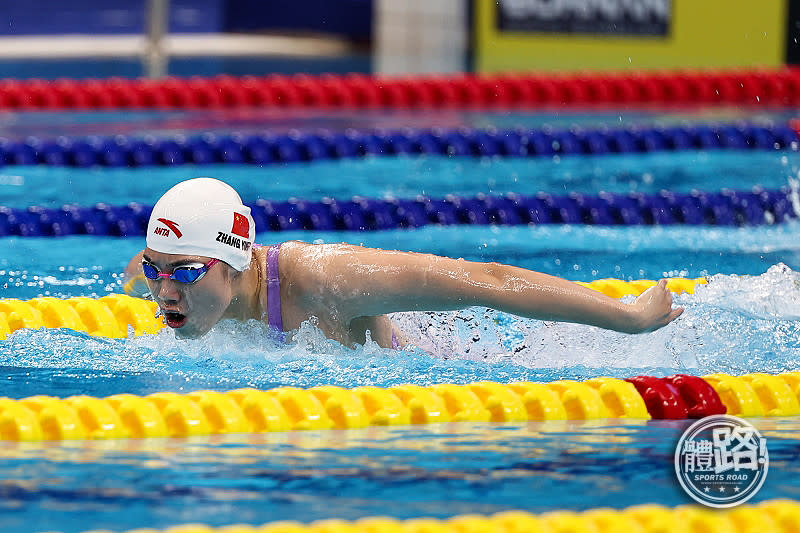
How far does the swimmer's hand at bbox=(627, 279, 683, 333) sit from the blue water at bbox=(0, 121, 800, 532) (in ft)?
0.82

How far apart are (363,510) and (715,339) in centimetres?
187

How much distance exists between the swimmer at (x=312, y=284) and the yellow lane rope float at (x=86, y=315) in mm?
709

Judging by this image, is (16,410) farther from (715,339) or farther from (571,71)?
(571,71)

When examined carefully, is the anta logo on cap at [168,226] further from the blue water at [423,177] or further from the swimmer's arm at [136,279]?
the blue water at [423,177]

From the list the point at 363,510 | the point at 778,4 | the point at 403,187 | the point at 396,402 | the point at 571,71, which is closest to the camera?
the point at 363,510

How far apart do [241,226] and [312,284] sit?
0.80 ft

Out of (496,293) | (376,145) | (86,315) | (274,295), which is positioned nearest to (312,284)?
(274,295)

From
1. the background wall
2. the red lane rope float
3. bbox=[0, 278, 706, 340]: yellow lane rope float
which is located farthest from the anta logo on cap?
the background wall

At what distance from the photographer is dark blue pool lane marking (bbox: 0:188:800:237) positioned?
18.3 feet

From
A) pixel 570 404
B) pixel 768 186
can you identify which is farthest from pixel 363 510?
pixel 768 186

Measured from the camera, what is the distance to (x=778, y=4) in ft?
39.7

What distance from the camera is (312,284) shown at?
3.47m

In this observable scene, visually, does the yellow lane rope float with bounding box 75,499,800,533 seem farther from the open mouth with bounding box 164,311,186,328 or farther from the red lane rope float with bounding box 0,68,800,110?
the red lane rope float with bounding box 0,68,800,110

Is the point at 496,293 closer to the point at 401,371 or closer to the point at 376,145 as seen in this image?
the point at 401,371
